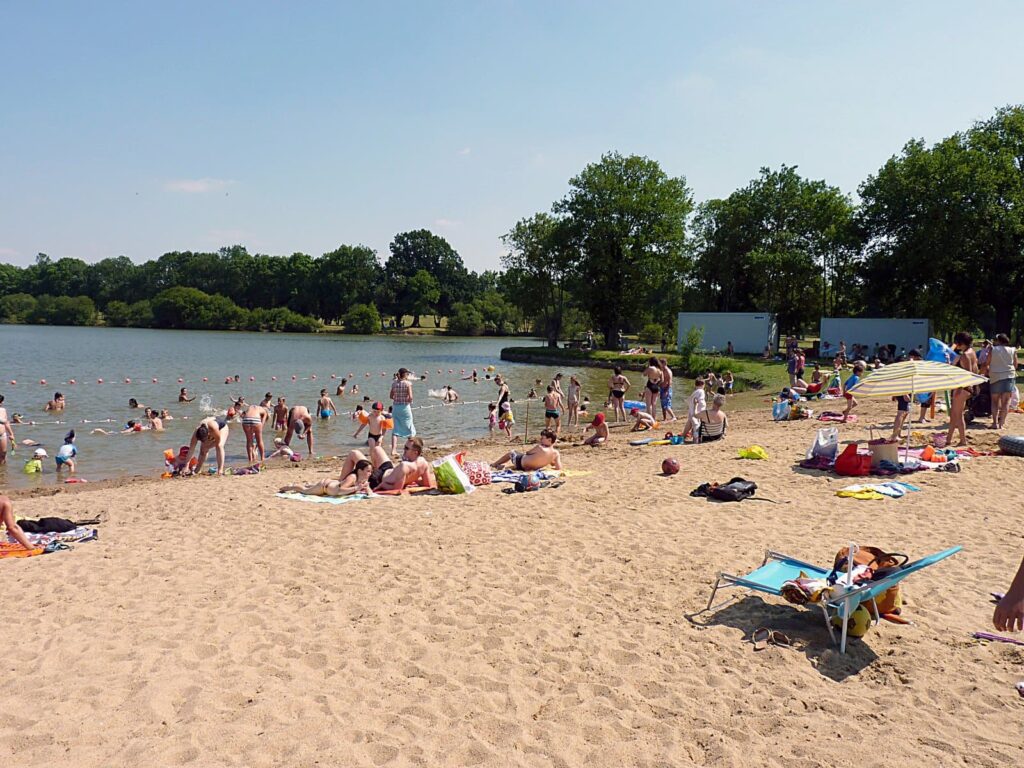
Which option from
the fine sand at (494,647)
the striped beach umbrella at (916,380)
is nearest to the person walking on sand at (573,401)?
the striped beach umbrella at (916,380)

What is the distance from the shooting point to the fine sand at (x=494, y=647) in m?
3.94

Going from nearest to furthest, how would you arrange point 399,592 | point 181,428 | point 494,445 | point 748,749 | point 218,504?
point 748,749 < point 399,592 < point 218,504 < point 494,445 < point 181,428

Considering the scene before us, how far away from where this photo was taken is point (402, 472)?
9914 mm

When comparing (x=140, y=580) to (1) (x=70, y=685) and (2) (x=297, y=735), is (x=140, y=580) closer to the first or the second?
(1) (x=70, y=685)

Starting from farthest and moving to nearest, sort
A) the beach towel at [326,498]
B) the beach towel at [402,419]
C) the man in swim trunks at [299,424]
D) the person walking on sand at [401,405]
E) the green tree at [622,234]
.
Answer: the green tree at [622,234] < the man in swim trunks at [299,424] < the beach towel at [402,419] < the person walking on sand at [401,405] < the beach towel at [326,498]

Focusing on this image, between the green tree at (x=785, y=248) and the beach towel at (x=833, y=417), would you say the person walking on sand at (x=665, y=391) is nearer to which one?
the beach towel at (x=833, y=417)

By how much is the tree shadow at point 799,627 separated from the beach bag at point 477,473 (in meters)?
5.07

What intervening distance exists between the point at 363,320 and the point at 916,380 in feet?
284

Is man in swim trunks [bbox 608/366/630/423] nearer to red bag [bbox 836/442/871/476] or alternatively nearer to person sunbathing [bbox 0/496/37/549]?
red bag [bbox 836/442/871/476]

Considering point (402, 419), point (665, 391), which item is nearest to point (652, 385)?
point (665, 391)

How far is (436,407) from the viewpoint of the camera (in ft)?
80.1

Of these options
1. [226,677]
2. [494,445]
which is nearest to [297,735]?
[226,677]

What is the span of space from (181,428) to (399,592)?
15.4 m

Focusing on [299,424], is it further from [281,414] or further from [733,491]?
[733,491]
